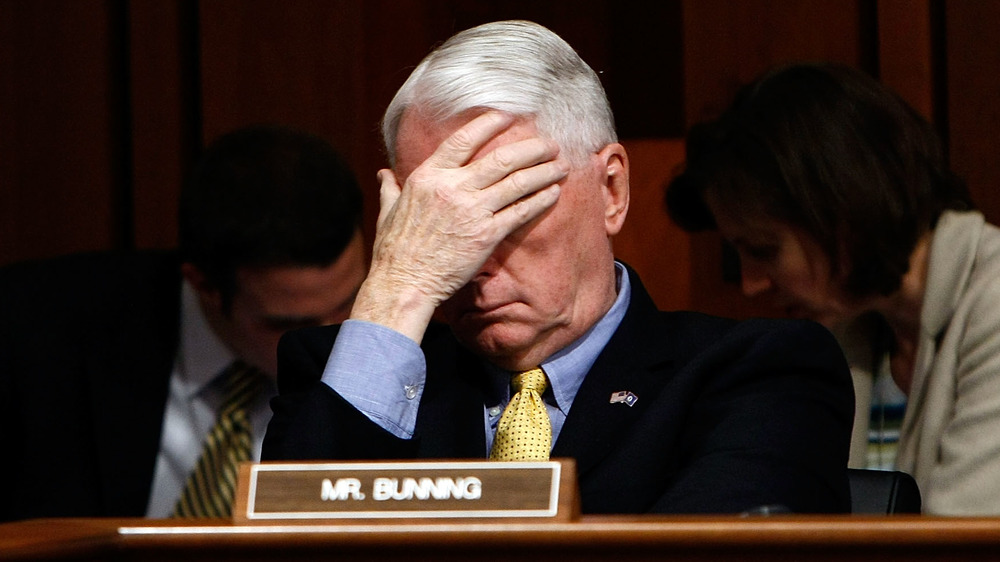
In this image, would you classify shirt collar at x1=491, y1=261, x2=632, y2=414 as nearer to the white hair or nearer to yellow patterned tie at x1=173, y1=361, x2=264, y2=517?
the white hair

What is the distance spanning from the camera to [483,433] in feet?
4.26

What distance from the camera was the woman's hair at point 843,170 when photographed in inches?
80.3

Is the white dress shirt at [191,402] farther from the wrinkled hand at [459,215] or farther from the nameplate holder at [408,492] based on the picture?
the nameplate holder at [408,492]

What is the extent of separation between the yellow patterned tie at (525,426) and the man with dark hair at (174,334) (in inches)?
41.1

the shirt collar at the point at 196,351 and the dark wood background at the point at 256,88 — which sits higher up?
the dark wood background at the point at 256,88

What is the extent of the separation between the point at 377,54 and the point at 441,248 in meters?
1.45

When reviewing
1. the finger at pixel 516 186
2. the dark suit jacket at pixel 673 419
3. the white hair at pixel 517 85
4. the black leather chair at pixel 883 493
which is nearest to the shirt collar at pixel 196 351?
the dark suit jacket at pixel 673 419

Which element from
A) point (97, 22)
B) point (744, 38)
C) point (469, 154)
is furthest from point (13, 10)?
point (469, 154)

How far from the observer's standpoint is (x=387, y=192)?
136cm

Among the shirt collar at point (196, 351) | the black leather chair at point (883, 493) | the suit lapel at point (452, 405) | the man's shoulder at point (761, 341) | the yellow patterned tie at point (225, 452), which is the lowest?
the yellow patterned tie at point (225, 452)

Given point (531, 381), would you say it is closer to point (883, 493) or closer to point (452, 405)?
point (452, 405)

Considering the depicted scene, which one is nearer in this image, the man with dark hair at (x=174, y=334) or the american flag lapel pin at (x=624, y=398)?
the american flag lapel pin at (x=624, y=398)

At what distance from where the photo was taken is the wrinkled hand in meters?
1.25

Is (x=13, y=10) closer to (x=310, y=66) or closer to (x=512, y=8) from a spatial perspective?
(x=310, y=66)
